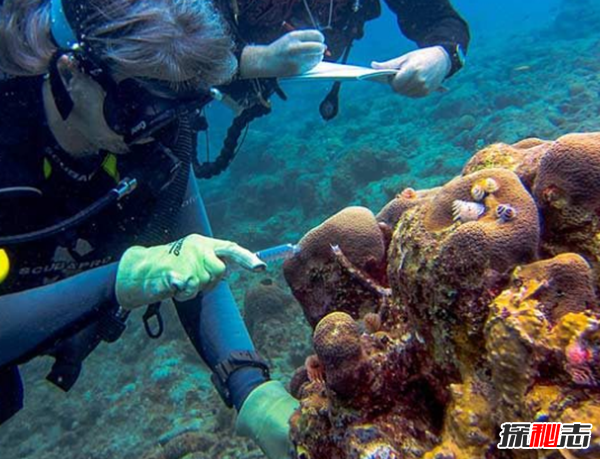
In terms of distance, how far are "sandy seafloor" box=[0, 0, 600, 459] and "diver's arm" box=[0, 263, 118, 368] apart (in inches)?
116

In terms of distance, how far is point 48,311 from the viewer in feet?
6.47

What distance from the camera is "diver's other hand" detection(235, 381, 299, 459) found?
2174 millimetres

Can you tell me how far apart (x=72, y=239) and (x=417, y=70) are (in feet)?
8.05

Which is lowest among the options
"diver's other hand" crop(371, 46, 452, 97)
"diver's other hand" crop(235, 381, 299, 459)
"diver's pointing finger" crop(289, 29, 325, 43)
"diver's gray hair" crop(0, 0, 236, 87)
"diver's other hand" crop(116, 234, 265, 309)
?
"diver's other hand" crop(235, 381, 299, 459)

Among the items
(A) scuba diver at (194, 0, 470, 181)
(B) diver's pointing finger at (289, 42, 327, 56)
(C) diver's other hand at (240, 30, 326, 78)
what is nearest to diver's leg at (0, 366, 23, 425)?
(A) scuba diver at (194, 0, 470, 181)

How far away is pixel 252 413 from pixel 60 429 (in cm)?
568

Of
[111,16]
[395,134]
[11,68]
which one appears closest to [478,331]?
[111,16]

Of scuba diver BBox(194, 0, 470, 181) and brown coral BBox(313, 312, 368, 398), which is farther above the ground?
scuba diver BBox(194, 0, 470, 181)

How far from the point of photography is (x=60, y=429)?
6.56 meters

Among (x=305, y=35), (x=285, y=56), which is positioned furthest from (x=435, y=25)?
(x=285, y=56)

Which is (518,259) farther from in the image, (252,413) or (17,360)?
(17,360)

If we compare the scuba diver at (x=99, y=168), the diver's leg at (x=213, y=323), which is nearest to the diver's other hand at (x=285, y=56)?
the scuba diver at (x=99, y=168)

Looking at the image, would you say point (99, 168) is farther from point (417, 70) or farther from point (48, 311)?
point (417, 70)

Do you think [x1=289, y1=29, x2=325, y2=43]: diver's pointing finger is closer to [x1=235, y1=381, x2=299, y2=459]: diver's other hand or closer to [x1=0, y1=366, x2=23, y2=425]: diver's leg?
[x1=235, y1=381, x2=299, y2=459]: diver's other hand
